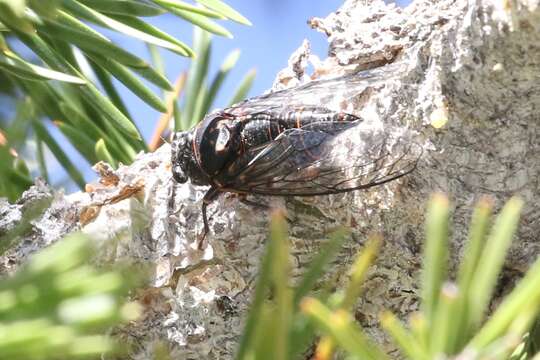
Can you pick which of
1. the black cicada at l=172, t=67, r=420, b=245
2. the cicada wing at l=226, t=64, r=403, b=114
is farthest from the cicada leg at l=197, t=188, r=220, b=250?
the cicada wing at l=226, t=64, r=403, b=114

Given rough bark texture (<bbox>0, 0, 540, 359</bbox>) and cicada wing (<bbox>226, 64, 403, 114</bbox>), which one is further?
cicada wing (<bbox>226, 64, 403, 114</bbox>)

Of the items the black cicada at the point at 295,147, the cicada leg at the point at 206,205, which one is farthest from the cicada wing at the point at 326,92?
the cicada leg at the point at 206,205

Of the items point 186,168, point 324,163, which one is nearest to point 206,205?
point 186,168

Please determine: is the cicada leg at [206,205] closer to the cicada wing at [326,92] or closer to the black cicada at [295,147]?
the black cicada at [295,147]

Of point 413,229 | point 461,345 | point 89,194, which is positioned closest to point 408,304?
point 413,229

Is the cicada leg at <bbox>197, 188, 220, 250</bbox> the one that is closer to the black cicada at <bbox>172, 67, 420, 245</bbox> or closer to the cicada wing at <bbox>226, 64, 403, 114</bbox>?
the black cicada at <bbox>172, 67, 420, 245</bbox>

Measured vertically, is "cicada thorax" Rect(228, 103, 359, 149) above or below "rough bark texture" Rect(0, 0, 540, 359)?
above

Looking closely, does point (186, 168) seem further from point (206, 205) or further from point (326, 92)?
point (326, 92)
